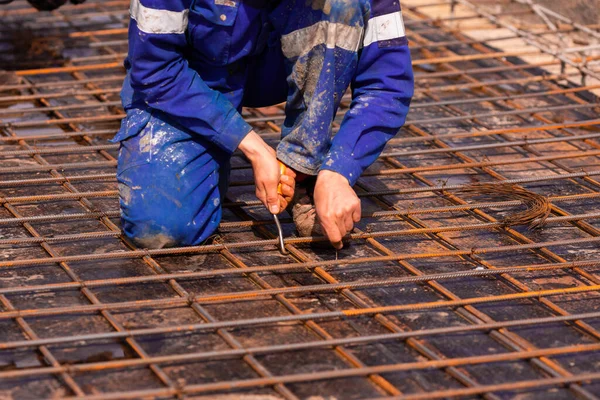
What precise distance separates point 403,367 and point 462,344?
0.83ft

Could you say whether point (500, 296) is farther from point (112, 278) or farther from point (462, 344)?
point (112, 278)

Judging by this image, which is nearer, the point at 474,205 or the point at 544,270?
the point at 544,270

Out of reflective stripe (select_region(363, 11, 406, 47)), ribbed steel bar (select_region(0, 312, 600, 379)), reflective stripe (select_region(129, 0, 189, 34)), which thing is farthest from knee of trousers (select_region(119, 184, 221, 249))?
reflective stripe (select_region(363, 11, 406, 47))

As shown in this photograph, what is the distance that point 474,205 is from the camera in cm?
324

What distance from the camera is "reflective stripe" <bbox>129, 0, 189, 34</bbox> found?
271cm

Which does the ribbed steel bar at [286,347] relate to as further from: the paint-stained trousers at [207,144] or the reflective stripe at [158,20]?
the reflective stripe at [158,20]

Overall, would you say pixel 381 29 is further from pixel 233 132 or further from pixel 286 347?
pixel 286 347

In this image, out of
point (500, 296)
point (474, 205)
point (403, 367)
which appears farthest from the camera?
point (474, 205)

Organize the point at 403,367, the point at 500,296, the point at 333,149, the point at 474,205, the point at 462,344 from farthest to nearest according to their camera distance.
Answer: the point at 474,205, the point at 333,149, the point at 500,296, the point at 462,344, the point at 403,367

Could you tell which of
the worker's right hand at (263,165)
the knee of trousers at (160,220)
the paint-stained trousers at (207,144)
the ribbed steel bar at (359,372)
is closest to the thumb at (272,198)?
the worker's right hand at (263,165)

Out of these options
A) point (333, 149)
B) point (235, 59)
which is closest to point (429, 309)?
point (333, 149)

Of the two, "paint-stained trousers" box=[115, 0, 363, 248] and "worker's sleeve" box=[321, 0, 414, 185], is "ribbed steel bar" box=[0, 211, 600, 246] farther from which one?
"worker's sleeve" box=[321, 0, 414, 185]

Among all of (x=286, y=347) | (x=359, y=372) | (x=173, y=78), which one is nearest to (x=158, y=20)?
(x=173, y=78)

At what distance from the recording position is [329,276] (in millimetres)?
2758
